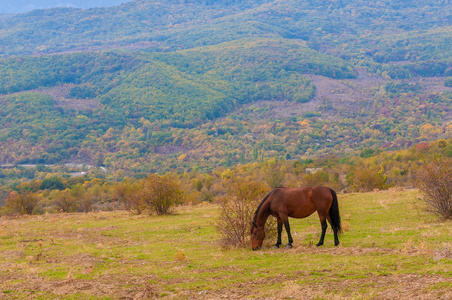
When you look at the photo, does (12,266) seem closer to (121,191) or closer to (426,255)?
(426,255)

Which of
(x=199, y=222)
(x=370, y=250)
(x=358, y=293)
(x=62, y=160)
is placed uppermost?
(x=358, y=293)

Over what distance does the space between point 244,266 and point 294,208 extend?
2.85 m

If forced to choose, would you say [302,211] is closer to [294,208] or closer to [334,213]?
[294,208]

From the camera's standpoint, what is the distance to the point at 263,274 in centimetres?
1026

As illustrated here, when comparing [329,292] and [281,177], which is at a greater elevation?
[329,292]

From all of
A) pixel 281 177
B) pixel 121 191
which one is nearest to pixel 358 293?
pixel 121 191

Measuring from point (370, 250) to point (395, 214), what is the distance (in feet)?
27.4

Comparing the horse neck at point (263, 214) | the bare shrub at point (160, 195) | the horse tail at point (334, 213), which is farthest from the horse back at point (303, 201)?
the bare shrub at point (160, 195)

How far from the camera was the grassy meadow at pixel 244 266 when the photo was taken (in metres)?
8.58

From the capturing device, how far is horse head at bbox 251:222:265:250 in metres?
13.5

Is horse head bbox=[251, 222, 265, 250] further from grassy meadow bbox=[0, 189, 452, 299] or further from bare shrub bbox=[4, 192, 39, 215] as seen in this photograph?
bare shrub bbox=[4, 192, 39, 215]

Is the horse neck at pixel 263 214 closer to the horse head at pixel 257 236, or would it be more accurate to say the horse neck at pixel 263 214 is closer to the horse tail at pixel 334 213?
the horse head at pixel 257 236

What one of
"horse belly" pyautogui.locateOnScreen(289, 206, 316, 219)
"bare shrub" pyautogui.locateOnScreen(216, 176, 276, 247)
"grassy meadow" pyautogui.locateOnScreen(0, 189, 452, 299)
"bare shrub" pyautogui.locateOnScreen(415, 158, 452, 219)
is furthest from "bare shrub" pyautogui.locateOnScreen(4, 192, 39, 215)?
"bare shrub" pyautogui.locateOnScreen(415, 158, 452, 219)

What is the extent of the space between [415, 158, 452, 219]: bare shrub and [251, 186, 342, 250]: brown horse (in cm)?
493
